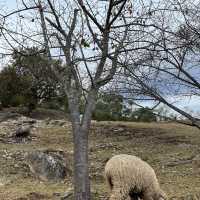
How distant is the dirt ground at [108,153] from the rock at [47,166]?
20 cm

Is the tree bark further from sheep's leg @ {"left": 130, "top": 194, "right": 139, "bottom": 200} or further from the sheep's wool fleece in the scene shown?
sheep's leg @ {"left": 130, "top": 194, "right": 139, "bottom": 200}

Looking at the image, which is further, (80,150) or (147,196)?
(147,196)

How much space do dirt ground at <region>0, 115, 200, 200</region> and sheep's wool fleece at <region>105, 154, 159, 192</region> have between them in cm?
193

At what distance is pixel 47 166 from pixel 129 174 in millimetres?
5287

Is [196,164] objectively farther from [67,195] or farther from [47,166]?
[67,195]

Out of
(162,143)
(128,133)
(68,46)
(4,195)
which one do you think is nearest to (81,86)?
(68,46)

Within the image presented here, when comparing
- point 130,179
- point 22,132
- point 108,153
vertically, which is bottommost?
point 130,179

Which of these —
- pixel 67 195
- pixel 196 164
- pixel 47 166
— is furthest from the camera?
pixel 196 164

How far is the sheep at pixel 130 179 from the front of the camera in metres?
11.4

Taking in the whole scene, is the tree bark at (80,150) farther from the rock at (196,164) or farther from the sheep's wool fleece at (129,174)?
the rock at (196,164)

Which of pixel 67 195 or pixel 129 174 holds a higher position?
pixel 129 174

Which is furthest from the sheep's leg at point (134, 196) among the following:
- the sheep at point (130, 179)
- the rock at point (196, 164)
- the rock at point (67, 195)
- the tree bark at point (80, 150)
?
the rock at point (196, 164)

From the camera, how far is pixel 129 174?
11.4 m

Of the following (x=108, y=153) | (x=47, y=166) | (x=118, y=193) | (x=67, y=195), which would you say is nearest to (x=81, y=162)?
(x=118, y=193)
